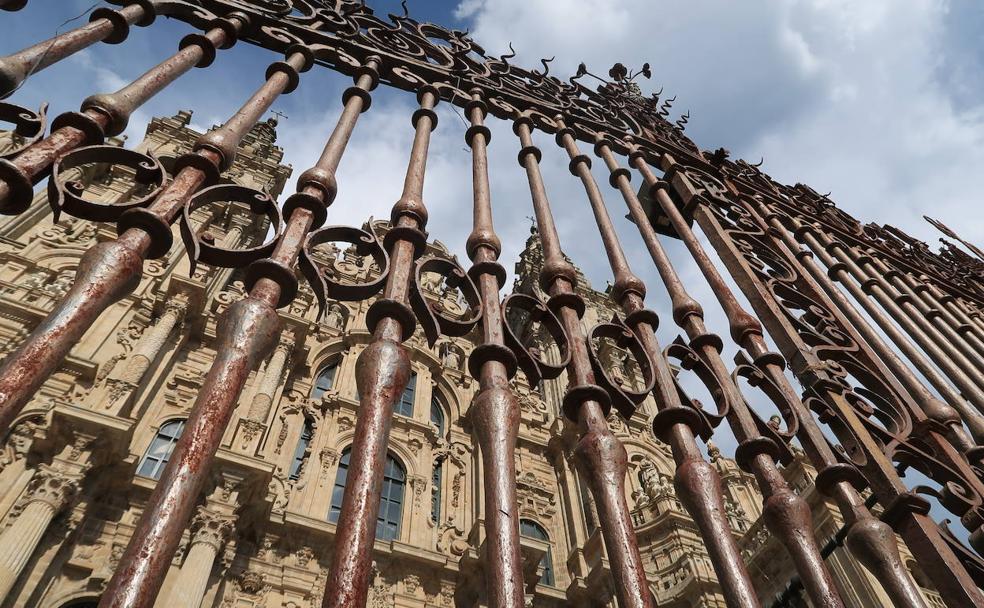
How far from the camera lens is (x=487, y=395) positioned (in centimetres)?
247

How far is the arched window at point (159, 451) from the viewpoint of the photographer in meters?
11.0

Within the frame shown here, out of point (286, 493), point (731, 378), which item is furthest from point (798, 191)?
point (286, 493)

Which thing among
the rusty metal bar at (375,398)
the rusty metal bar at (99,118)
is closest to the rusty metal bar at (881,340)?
the rusty metal bar at (375,398)

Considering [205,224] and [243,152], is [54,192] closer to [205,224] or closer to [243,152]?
[205,224]

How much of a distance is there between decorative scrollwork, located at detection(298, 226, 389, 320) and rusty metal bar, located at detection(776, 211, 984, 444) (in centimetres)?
306

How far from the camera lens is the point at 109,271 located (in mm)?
2084

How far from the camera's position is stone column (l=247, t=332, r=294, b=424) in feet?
40.3

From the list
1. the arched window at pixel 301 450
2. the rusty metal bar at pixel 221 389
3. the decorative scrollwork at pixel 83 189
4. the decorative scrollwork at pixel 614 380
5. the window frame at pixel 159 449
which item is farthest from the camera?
the arched window at pixel 301 450

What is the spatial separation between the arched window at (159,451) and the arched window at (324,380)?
11.0 ft

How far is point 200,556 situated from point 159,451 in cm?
336

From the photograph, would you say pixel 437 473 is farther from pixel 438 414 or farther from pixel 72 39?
pixel 72 39

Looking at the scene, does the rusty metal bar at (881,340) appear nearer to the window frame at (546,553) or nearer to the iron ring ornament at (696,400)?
the iron ring ornament at (696,400)

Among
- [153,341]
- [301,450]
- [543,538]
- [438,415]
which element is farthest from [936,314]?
[438,415]

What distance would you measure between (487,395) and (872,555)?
1.61 meters
